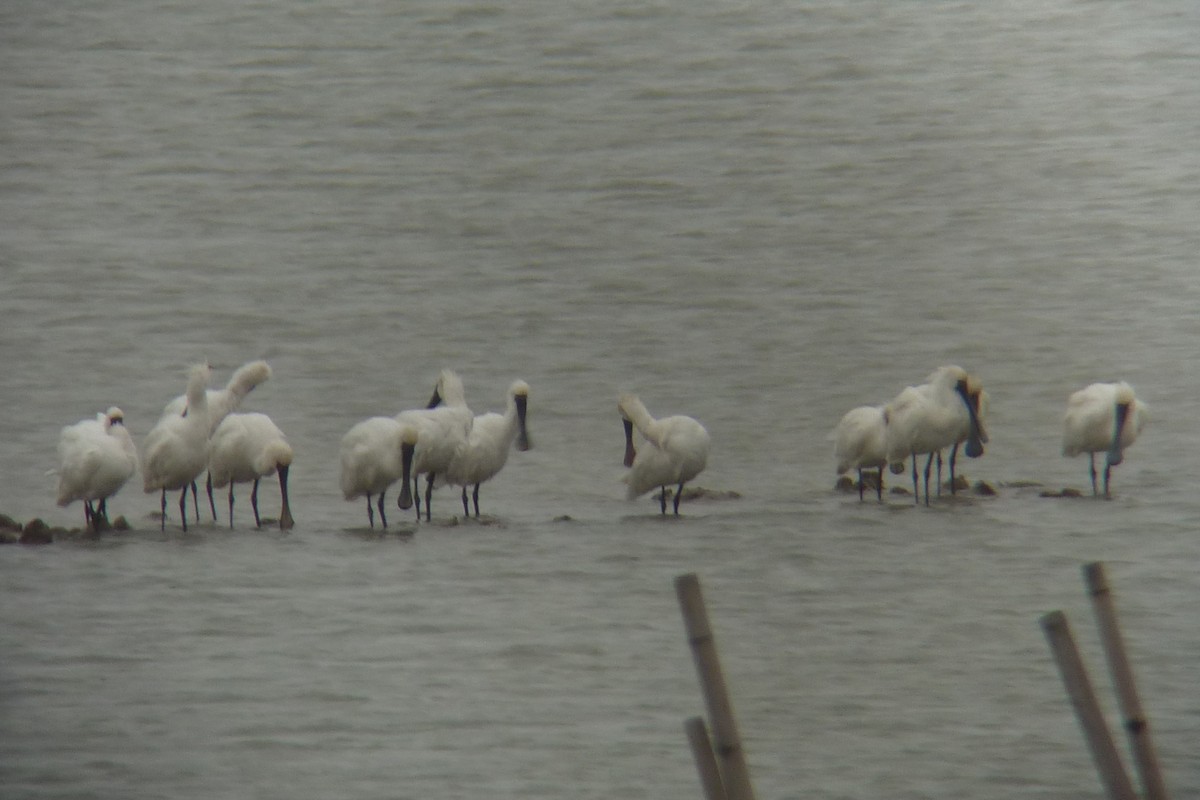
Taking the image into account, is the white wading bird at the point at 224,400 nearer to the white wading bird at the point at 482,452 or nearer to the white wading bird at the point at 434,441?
the white wading bird at the point at 434,441

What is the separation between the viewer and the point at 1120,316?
58.5ft

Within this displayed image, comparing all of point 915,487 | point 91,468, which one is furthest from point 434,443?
point 915,487

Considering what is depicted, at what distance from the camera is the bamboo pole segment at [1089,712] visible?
5160 mm

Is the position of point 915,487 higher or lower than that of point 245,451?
lower

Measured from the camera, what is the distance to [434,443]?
38.8ft

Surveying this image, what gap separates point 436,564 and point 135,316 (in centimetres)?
848

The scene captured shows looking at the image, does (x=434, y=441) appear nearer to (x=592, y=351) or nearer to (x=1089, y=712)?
(x=592, y=351)

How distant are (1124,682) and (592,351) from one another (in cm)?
1195

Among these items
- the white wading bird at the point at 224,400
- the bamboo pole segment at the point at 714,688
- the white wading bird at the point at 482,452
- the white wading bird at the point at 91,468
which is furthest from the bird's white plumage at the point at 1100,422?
the bamboo pole segment at the point at 714,688

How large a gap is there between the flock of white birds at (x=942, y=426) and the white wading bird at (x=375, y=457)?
2.41 metres

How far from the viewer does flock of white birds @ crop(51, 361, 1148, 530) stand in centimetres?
1136

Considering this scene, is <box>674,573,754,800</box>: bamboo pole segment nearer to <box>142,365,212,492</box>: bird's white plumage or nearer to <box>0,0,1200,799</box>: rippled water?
<box>0,0,1200,799</box>: rippled water

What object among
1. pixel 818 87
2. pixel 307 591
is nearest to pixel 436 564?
pixel 307 591

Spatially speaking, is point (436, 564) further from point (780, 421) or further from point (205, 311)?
point (205, 311)
